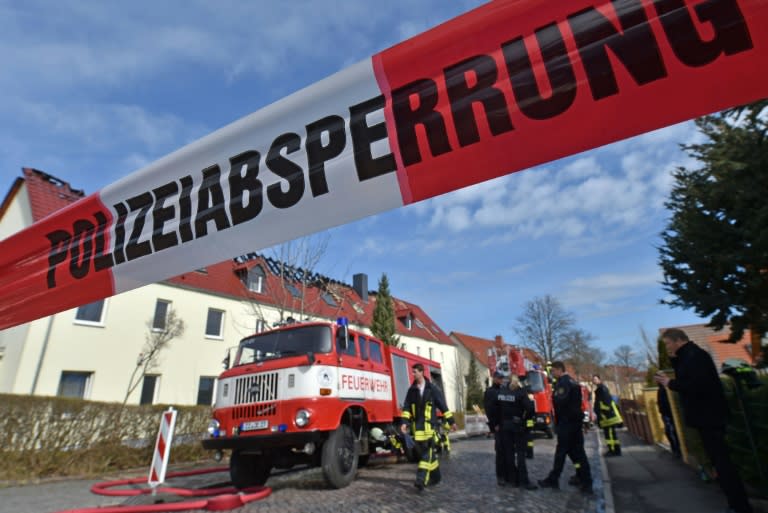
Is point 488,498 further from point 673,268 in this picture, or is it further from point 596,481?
point 673,268

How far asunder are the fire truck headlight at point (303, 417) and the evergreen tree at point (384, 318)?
23.1m

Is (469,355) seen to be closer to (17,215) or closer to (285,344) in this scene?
(17,215)

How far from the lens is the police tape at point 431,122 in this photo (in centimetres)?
157

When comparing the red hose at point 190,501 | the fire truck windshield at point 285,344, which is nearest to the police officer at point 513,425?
the fire truck windshield at point 285,344

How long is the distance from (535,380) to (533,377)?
15 centimetres

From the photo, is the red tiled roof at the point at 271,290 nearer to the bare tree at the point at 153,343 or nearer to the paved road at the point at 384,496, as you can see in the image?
the bare tree at the point at 153,343

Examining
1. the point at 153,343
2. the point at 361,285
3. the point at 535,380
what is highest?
the point at 361,285

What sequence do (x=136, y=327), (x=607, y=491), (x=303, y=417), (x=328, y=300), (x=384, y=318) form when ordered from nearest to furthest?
(x=607, y=491), (x=303, y=417), (x=136, y=327), (x=384, y=318), (x=328, y=300)

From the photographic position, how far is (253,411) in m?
6.55

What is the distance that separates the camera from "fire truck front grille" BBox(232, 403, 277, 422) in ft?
21.1

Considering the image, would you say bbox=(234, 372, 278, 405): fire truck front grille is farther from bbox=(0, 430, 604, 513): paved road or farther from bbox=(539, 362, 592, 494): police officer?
bbox=(539, 362, 592, 494): police officer

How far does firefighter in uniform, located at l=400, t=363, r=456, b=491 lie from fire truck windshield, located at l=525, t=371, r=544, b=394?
987 cm

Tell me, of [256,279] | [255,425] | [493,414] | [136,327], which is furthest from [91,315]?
[493,414]

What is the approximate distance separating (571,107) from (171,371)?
Result: 68.3ft
